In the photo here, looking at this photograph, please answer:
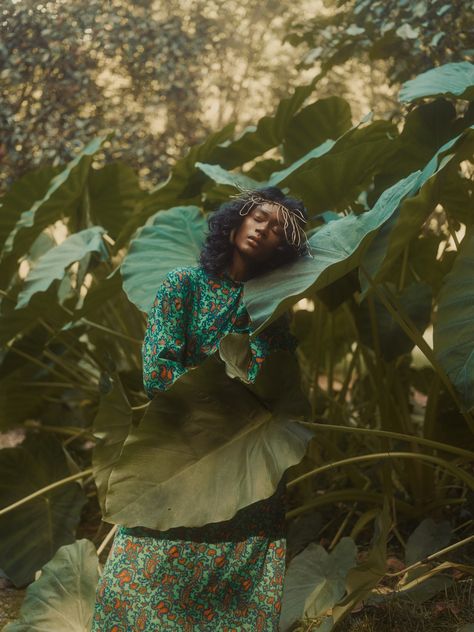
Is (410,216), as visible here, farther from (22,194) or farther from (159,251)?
(22,194)

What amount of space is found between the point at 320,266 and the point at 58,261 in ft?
2.97

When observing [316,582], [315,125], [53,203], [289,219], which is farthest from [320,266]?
[53,203]

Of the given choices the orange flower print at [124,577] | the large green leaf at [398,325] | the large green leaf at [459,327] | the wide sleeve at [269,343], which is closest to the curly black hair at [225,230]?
the wide sleeve at [269,343]

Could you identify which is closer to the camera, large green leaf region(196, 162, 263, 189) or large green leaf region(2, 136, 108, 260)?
large green leaf region(196, 162, 263, 189)

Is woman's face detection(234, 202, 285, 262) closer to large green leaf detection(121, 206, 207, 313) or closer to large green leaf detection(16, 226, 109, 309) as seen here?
large green leaf detection(121, 206, 207, 313)

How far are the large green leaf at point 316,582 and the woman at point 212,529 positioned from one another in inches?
8.1

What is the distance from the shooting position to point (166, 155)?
4.69 m

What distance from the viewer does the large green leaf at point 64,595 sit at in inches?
69.9

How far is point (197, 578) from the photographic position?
1.52 m

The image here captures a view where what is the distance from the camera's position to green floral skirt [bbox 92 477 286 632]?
151cm

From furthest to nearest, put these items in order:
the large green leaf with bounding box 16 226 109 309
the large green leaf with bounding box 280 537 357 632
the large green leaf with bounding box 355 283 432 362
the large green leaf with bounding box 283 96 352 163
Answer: the large green leaf with bounding box 283 96 352 163 → the large green leaf with bounding box 355 283 432 362 → the large green leaf with bounding box 16 226 109 309 → the large green leaf with bounding box 280 537 357 632

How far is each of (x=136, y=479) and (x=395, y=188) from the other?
2.12ft

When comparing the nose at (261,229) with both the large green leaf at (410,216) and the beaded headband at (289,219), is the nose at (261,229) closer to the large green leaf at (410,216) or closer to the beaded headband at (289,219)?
the beaded headband at (289,219)

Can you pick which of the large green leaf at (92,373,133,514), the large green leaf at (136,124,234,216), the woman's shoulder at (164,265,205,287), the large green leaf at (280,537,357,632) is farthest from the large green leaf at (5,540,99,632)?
the large green leaf at (136,124,234,216)
